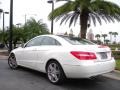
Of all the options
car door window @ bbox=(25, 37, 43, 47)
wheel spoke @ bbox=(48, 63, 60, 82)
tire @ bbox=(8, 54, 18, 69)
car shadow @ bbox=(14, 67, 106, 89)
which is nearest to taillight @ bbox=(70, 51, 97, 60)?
wheel spoke @ bbox=(48, 63, 60, 82)

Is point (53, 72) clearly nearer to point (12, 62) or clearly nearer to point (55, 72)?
point (55, 72)

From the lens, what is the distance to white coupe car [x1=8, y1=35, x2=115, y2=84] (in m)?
6.77

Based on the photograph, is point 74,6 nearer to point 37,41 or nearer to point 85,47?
point 37,41

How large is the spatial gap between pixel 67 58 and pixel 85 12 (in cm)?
1100

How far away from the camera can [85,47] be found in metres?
7.07

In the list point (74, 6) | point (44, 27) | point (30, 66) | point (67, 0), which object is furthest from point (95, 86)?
point (44, 27)

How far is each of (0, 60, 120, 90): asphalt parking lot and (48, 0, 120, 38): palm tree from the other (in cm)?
929

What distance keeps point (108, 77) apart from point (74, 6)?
9.49 m

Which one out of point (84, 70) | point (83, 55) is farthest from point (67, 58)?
point (84, 70)

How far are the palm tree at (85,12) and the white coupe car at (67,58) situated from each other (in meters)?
9.14

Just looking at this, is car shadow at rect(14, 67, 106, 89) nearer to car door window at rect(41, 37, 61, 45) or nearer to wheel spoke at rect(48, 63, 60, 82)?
wheel spoke at rect(48, 63, 60, 82)

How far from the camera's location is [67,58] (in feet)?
22.8

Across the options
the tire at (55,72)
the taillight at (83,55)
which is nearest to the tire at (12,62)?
the tire at (55,72)

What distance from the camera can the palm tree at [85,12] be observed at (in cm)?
1731
